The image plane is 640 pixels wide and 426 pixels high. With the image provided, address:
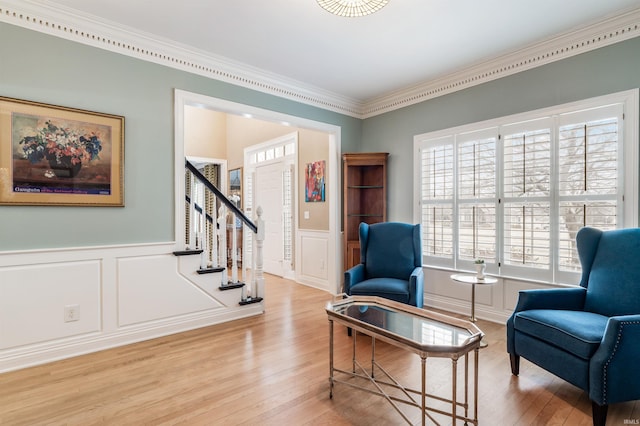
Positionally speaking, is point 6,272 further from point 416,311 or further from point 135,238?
point 416,311

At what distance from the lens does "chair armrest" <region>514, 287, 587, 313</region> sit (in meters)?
2.32

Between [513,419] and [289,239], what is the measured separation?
14.4 ft

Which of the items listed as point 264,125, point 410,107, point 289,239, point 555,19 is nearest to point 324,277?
point 289,239

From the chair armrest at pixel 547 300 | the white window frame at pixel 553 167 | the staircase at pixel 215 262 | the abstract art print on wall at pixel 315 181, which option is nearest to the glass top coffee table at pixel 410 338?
the chair armrest at pixel 547 300

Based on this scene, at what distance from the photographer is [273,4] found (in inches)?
100

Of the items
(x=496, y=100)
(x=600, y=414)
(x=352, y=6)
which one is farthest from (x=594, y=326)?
(x=352, y=6)

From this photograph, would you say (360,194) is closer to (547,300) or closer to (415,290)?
(415,290)

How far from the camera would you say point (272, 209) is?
6.19 m

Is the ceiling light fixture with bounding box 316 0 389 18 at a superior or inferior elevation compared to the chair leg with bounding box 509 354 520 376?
superior

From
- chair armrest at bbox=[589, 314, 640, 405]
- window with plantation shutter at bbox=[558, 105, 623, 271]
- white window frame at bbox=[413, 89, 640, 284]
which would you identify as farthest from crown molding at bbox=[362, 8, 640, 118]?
chair armrest at bbox=[589, 314, 640, 405]

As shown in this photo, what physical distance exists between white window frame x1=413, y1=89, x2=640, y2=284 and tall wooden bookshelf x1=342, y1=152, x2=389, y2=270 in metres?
0.54

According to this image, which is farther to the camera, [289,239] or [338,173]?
[289,239]

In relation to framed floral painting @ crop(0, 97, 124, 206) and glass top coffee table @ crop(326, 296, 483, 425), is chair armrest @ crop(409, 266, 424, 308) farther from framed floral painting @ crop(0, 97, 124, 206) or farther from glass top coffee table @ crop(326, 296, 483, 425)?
framed floral painting @ crop(0, 97, 124, 206)

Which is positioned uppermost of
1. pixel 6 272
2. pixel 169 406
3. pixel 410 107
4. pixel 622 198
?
pixel 410 107
